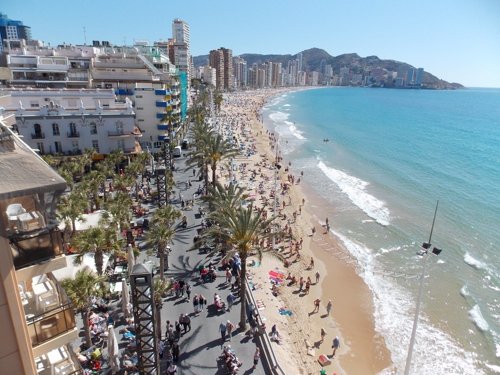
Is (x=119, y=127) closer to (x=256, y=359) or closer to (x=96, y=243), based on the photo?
(x=96, y=243)

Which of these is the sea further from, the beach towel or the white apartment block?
the white apartment block

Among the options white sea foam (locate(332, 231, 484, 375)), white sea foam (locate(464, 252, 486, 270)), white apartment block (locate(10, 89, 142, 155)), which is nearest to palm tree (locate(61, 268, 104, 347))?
white sea foam (locate(332, 231, 484, 375))

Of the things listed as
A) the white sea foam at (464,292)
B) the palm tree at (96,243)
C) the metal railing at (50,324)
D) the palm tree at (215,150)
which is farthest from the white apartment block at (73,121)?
the metal railing at (50,324)

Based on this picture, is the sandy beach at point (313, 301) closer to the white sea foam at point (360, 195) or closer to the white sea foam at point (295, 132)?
the white sea foam at point (360, 195)

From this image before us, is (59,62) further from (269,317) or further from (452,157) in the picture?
(452,157)

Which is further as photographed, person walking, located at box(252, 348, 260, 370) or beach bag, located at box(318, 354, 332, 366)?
beach bag, located at box(318, 354, 332, 366)

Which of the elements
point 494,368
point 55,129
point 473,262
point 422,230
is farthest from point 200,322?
point 55,129
